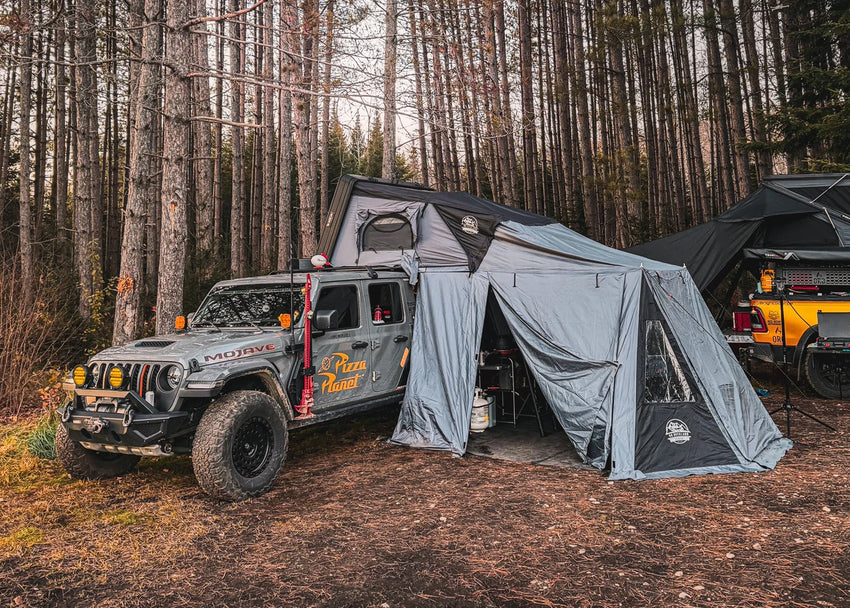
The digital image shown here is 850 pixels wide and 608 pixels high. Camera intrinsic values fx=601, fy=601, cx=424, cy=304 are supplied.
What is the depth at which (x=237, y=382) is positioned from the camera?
5.46 metres

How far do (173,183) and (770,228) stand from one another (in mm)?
8846

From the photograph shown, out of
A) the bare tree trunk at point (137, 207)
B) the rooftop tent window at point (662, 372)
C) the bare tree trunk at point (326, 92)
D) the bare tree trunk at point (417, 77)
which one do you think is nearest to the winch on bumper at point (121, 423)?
the bare tree trunk at point (137, 207)

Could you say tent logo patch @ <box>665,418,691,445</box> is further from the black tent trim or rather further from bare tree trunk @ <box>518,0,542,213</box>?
bare tree trunk @ <box>518,0,542,213</box>

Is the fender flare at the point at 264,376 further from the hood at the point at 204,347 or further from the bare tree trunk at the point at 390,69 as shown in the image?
the bare tree trunk at the point at 390,69

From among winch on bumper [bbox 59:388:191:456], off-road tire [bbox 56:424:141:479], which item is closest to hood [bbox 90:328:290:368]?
winch on bumper [bbox 59:388:191:456]

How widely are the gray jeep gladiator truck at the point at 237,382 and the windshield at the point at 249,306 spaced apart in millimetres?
13

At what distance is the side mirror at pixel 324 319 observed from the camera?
5754 mm

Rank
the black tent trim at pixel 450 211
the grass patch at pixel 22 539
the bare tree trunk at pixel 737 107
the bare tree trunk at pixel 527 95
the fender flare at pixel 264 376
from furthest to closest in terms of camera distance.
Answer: the bare tree trunk at pixel 527 95 → the bare tree trunk at pixel 737 107 → the black tent trim at pixel 450 211 → the fender flare at pixel 264 376 → the grass patch at pixel 22 539

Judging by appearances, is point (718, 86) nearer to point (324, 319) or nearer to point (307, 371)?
point (324, 319)

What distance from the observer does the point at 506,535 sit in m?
4.35

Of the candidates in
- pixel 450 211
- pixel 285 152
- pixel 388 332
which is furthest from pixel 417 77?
pixel 388 332

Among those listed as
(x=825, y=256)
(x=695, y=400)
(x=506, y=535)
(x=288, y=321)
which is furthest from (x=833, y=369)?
(x=288, y=321)

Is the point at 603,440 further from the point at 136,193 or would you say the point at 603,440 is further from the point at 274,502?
the point at 136,193

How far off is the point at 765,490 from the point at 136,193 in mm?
8135
